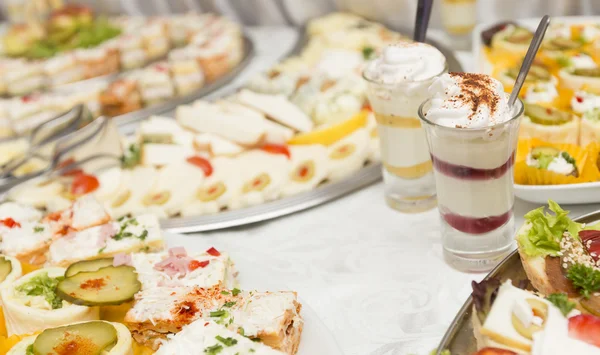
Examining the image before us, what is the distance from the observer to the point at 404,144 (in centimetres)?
215

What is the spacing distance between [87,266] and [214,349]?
1.96ft

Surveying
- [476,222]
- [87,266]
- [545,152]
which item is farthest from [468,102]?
[87,266]

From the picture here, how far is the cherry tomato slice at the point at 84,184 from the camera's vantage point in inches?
104

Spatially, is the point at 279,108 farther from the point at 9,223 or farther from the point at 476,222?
the point at 476,222

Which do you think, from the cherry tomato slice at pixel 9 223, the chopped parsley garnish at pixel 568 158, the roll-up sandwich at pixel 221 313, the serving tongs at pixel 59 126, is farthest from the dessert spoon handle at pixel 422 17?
the serving tongs at pixel 59 126

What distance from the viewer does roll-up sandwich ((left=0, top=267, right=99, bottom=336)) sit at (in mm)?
1719

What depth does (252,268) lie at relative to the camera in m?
2.02

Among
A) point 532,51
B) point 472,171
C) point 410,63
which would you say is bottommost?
point 472,171

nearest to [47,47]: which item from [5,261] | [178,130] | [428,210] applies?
[178,130]

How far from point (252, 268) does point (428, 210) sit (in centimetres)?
65

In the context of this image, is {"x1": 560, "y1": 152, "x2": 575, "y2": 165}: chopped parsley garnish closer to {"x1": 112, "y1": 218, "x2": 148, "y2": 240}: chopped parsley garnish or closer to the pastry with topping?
the pastry with topping

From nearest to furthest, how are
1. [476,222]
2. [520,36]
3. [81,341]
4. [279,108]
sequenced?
[81,341] → [476,222] → [279,108] → [520,36]

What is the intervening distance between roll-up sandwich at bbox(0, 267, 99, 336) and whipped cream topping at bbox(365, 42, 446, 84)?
109 cm

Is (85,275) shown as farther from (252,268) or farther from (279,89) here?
(279,89)
